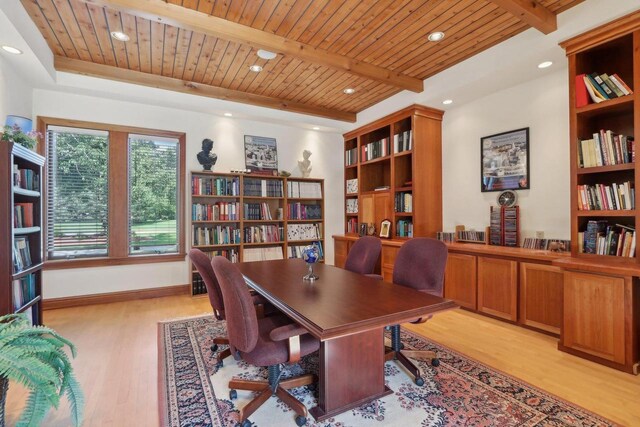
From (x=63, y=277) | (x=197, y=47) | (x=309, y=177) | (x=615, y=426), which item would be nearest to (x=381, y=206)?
(x=309, y=177)

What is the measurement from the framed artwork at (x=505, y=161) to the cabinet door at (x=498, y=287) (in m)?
0.97

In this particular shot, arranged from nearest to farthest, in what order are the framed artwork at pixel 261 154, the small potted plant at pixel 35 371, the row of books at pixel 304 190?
the small potted plant at pixel 35 371
the framed artwork at pixel 261 154
the row of books at pixel 304 190

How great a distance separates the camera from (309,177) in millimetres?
5539

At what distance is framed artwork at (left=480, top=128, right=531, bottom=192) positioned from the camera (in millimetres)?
3576

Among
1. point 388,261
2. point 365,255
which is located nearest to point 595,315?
point 365,255

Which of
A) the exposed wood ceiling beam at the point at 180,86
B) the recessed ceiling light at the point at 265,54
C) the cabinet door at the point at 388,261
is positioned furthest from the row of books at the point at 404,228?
the recessed ceiling light at the point at 265,54

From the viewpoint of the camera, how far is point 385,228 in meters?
4.82

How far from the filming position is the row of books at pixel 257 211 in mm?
4930

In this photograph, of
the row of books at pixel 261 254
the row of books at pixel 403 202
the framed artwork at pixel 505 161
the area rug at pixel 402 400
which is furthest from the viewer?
the row of books at pixel 261 254

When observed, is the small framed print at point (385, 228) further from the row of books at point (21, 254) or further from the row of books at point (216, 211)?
the row of books at point (21, 254)

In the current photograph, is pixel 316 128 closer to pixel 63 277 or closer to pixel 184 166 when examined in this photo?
pixel 184 166

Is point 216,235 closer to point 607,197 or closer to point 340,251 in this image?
point 340,251

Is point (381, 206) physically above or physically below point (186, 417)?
above

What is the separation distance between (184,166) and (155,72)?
4.19 feet
